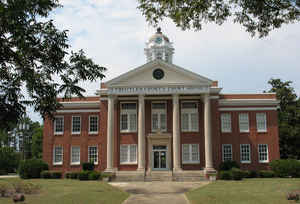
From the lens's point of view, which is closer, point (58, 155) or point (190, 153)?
point (190, 153)

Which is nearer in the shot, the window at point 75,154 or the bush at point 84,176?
the bush at point 84,176

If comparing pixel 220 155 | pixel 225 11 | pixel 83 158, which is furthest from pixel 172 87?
pixel 225 11

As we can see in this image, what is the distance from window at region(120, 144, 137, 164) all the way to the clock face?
327 inches

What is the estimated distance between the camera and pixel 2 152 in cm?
5922

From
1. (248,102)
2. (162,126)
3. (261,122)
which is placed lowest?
(162,126)

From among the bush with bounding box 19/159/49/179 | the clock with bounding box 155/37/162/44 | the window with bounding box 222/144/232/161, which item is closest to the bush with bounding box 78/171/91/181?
the bush with bounding box 19/159/49/179

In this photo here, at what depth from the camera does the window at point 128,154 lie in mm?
38062

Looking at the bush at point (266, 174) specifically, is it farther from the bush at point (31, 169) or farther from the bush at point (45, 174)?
the bush at point (31, 169)

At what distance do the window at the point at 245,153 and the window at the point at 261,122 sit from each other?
2509mm

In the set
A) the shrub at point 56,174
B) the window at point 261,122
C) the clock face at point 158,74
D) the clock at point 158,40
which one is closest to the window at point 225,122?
the window at point 261,122

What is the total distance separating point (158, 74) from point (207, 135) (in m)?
8.88

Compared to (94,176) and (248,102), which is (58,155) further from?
(248,102)

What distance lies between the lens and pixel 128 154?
126 ft

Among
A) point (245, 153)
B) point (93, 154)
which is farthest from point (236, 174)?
point (93, 154)
